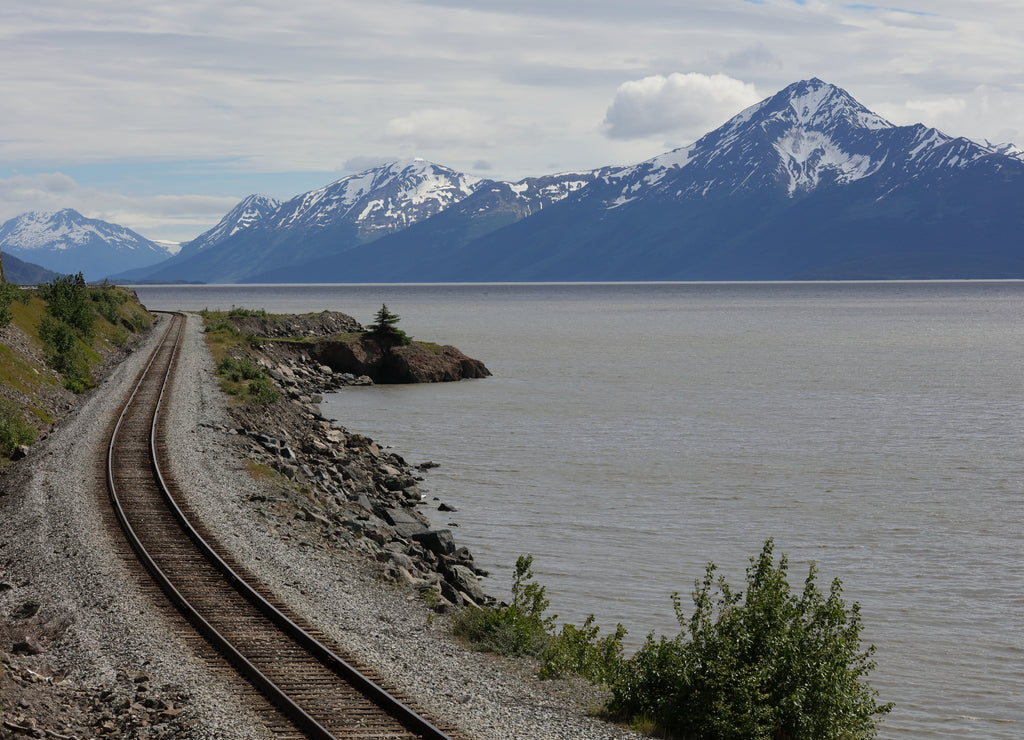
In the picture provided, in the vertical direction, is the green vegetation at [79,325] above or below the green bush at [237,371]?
above

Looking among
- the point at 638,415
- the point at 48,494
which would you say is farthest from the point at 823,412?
the point at 48,494

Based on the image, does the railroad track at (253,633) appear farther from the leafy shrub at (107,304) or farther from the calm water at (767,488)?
the leafy shrub at (107,304)

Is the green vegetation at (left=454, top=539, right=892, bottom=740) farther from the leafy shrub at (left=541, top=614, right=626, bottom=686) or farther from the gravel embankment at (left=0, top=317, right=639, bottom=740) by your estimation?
the gravel embankment at (left=0, top=317, right=639, bottom=740)

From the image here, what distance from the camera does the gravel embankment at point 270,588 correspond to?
14320 millimetres

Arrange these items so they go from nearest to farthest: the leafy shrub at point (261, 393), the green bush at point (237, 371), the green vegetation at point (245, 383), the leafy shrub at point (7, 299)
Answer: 1. the leafy shrub at point (261, 393)
2. the green vegetation at point (245, 383)
3. the leafy shrub at point (7, 299)
4. the green bush at point (237, 371)

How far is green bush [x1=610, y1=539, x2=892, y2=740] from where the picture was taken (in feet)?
45.8

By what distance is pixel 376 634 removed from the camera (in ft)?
57.8

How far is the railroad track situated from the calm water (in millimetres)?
8356

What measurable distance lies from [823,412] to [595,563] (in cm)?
3368

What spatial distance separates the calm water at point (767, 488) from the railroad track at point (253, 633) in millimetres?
8356

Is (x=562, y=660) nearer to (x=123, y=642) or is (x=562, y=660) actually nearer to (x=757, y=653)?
(x=757, y=653)

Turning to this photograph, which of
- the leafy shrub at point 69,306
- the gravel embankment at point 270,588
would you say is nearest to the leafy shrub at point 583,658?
the gravel embankment at point 270,588

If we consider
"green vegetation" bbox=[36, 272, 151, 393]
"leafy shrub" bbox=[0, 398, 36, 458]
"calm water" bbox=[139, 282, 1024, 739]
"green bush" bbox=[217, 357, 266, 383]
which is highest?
Answer: "green vegetation" bbox=[36, 272, 151, 393]

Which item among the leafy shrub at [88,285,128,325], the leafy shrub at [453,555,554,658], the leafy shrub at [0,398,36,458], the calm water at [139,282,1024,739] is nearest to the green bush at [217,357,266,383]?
the calm water at [139,282,1024,739]
